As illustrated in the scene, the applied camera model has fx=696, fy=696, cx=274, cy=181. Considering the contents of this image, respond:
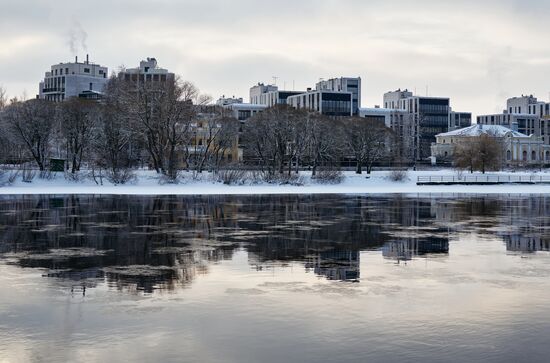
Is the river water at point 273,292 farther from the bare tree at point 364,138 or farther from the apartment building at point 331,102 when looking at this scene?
the apartment building at point 331,102

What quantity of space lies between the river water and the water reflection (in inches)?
3.2

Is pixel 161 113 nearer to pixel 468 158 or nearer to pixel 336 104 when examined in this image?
pixel 468 158

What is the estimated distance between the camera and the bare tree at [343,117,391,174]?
97.1 m

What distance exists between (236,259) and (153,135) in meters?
59.2

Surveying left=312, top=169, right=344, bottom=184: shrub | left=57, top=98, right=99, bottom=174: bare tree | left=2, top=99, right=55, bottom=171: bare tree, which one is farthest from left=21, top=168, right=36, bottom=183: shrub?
left=312, top=169, right=344, bottom=184: shrub

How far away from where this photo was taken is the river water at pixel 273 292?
33.2 ft

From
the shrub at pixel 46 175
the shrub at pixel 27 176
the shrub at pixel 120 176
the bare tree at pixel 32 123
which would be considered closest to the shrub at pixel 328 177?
the shrub at pixel 120 176

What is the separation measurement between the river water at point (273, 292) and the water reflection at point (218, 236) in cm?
8

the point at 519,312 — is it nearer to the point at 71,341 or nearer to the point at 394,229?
the point at 71,341

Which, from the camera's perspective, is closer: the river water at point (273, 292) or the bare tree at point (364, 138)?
the river water at point (273, 292)

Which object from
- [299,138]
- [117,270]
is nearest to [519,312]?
[117,270]

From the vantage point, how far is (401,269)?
1731 centimetres

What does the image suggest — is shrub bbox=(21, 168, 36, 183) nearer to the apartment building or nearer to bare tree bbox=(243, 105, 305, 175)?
bare tree bbox=(243, 105, 305, 175)

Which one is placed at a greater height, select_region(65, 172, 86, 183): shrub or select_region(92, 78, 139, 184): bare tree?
select_region(92, 78, 139, 184): bare tree
